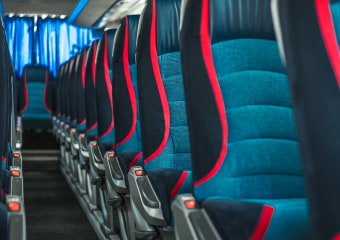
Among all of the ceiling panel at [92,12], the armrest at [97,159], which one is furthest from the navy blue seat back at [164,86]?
the ceiling panel at [92,12]

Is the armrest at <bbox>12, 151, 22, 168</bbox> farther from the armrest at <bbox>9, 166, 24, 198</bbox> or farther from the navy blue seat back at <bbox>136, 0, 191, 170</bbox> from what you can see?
the navy blue seat back at <bbox>136, 0, 191, 170</bbox>

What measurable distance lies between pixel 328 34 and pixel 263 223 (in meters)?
0.50

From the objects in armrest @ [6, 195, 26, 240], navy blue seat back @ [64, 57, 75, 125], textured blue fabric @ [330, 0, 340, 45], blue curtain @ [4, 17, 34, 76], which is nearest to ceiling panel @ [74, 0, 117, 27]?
blue curtain @ [4, 17, 34, 76]

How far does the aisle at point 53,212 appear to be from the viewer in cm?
387

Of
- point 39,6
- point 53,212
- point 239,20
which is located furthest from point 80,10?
point 239,20

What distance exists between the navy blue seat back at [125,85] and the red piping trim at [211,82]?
126 centimetres

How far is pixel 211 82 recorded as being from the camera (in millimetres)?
1522

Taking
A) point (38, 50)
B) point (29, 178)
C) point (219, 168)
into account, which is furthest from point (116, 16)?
point (219, 168)

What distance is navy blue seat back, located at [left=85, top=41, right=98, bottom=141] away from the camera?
13.3 feet

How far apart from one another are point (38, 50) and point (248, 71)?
10.6 m

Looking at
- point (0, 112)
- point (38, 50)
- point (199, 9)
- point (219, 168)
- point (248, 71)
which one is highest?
point (38, 50)

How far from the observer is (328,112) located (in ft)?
3.13

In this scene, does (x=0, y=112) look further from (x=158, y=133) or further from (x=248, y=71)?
(x=248, y=71)

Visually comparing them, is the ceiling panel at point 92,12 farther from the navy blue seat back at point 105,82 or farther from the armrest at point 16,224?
the armrest at point 16,224
